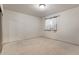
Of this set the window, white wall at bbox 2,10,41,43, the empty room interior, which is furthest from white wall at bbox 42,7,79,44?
white wall at bbox 2,10,41,43

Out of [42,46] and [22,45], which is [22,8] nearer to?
[22,45]

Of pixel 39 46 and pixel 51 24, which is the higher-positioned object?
pixel 51 24

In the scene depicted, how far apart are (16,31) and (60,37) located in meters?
1.25

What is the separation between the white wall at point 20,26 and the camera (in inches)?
67.1

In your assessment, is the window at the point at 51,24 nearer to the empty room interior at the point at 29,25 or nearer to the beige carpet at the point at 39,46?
the empty room interior at the point at 29,25

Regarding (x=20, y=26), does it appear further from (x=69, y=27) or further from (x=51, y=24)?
(x=69, y=27)

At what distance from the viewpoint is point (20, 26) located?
175 cm

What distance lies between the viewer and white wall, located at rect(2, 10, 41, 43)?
1704 millimetres

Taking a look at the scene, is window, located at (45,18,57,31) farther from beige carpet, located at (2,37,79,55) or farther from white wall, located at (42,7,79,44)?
beige carpet, located at (2,37,79,55)

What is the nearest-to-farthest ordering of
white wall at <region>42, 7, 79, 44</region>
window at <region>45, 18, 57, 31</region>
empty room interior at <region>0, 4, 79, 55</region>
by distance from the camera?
empty room interior at <region>0, 4, 79, 55</region>
window at <region>45, 18, 57, 31</region>
white wall at <region>42, 7, 79, 44</region>

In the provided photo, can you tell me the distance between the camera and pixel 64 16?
2119 millimetres

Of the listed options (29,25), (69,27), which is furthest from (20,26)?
(69,27)

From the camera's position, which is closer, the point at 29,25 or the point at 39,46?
the point at 29,25
